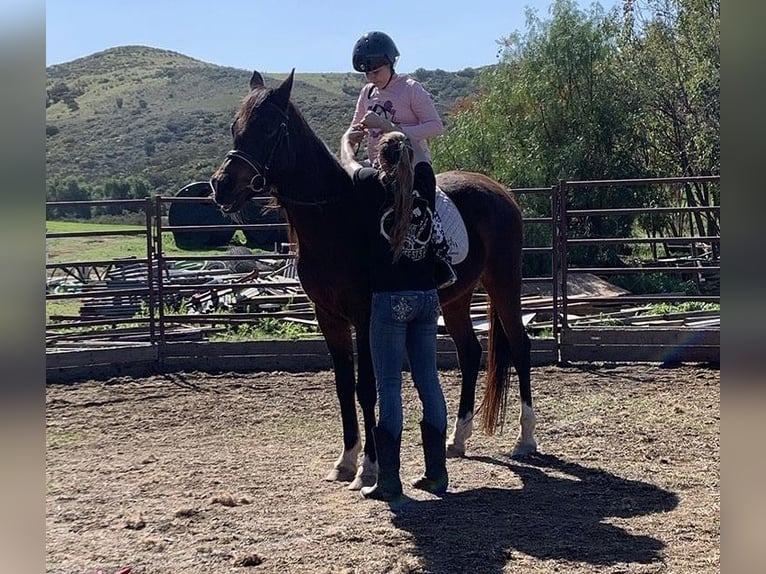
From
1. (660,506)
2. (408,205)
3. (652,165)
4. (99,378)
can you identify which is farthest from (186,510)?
(652,165)

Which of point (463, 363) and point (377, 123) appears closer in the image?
point (377, 123)

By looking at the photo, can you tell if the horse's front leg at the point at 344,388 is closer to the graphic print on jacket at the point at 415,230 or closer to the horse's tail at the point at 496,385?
the graphic print on jacket at the point at 415,230

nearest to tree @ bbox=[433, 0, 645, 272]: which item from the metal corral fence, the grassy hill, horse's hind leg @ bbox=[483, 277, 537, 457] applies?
the metal corral fence

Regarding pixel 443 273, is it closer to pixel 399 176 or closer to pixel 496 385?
pixel 399 176

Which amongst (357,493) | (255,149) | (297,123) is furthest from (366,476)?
(297,123)

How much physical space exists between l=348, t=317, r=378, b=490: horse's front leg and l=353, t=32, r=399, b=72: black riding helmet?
137 cm

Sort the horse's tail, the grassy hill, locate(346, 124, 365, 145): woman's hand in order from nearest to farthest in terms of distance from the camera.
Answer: locate(346, 124, 365, 145): woman's hand → the horse's tail → the grassy hill

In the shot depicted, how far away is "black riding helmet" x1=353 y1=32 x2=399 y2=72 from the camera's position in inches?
165

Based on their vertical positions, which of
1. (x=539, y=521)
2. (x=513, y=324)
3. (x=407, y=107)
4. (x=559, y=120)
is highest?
(x=559, y=120)

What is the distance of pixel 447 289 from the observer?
4719 millimetres

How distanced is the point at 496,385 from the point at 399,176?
1.92 meters

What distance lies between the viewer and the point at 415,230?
3.83 m

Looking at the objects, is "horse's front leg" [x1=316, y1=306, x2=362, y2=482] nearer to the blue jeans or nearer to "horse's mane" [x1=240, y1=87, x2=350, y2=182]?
the blue jeans

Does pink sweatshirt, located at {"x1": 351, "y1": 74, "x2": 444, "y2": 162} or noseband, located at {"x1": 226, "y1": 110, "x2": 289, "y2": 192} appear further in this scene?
pink sweatshirt, located at {"x1": 351, "y1": 74, "x2": 444, "y2": 162}
